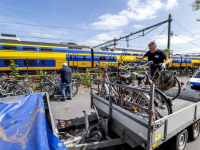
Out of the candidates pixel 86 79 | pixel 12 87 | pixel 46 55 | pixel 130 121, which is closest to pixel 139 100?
pixel 130 121

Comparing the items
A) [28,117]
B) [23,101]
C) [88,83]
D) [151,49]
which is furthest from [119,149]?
[88,83]

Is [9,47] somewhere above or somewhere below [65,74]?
above

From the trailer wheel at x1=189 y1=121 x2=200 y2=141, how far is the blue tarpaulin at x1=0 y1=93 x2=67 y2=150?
319 centimetres

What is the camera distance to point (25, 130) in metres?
1.58

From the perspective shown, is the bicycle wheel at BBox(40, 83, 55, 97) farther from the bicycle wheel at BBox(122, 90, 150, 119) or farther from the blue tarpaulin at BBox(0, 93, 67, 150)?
the bicycle wheel at BBox(122, 90, 150, 119)

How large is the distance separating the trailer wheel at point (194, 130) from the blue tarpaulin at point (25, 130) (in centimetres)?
319

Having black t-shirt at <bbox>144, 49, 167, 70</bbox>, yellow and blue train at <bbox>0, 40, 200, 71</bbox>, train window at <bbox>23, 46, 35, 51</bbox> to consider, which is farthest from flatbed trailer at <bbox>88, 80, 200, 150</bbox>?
train window at <bbox>23, 46, 35, 51</bbox>

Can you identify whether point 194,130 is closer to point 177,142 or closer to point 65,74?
point 177,142

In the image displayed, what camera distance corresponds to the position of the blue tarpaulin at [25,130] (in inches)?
53.1

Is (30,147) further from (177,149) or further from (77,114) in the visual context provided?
(77,114)

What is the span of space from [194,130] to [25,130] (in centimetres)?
386

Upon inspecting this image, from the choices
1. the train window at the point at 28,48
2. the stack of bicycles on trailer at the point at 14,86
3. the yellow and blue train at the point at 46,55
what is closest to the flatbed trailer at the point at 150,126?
the stack of bicycles on trailer at the point at 14,86

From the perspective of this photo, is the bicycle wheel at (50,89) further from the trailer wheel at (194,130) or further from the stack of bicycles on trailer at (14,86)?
the trailer wheel at (194,130)

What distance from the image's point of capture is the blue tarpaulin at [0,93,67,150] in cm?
135
